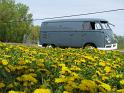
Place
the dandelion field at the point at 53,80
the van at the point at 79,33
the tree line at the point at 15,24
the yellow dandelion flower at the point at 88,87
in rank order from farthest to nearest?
the tree line at the point at 15,24 < the van at the point at 79,33 < the dandelion field at the point at 53,80 < the yellow dandelion flower at the point at 88,87

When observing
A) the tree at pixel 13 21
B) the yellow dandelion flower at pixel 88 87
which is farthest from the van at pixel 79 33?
the tree at pixel 13 21

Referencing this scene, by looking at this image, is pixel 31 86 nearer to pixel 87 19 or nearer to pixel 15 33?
pixel 87 19

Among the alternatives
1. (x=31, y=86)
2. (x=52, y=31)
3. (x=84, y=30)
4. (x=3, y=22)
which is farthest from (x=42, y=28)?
(x=3, y=22)

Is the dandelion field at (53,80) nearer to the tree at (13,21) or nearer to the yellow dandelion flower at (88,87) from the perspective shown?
the yellow dandelion flower at (88,87)

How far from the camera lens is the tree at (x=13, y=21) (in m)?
80.4

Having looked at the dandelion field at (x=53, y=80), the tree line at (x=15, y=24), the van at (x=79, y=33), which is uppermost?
the tree line at (x=15, y=24)

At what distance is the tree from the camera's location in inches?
3164

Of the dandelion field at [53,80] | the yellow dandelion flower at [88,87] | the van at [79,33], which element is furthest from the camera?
the van at [79,33]

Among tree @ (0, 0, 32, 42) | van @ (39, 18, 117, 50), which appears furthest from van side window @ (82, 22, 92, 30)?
tree @ (0, 0, 32, 42)

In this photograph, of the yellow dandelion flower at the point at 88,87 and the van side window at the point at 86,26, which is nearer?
the yellow dandelion flower at the point at 88,87

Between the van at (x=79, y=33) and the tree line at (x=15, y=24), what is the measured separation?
145 feet

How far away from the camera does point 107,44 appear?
27.7 m

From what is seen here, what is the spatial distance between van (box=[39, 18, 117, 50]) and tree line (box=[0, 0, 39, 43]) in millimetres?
44260

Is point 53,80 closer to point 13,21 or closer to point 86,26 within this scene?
point 86,26
